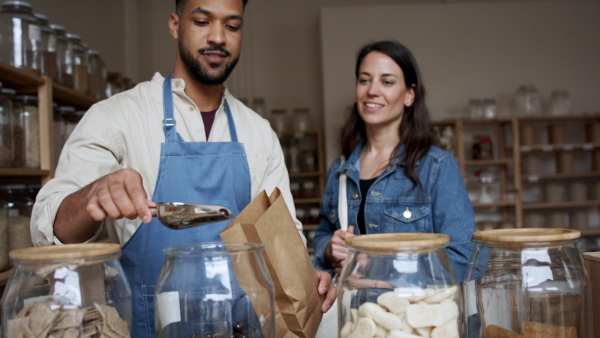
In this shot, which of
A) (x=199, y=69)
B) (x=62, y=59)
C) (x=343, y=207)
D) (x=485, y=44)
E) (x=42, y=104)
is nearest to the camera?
(x=199, y=69)

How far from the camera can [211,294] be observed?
64 centimetres

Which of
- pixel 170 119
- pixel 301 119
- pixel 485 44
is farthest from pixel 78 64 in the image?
pixel 485 44

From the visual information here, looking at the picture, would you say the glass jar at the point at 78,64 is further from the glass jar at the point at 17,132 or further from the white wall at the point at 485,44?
the white wall at the point at 485,44

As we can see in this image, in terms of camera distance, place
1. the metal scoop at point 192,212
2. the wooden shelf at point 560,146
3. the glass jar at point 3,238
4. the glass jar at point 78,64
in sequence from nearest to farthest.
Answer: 1. the metal scoop at point 192,212
2. the glass jar at point 3,238
3. the glass jar at point 78,64
4. the wooden shelf at point 560,146

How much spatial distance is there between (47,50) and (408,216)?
1714 millimetres

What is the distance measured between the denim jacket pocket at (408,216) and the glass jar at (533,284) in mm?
869

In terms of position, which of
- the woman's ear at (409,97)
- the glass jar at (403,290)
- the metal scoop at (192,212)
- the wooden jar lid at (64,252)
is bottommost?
the glass jar at (403,290)

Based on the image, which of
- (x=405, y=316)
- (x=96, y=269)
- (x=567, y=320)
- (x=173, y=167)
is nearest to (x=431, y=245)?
(x=405, y=316)

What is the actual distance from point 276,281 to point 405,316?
0.76 ft

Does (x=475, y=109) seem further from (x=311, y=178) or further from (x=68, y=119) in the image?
(x=68, y=119)

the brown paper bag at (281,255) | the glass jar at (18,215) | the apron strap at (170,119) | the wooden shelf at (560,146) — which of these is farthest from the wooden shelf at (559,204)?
the brown paper bag at (281,255)

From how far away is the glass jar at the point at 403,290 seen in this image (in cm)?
63

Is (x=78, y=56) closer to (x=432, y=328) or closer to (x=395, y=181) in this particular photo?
(x=395, y=181)

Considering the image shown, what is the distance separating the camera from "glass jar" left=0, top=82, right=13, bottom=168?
1.73 metres
